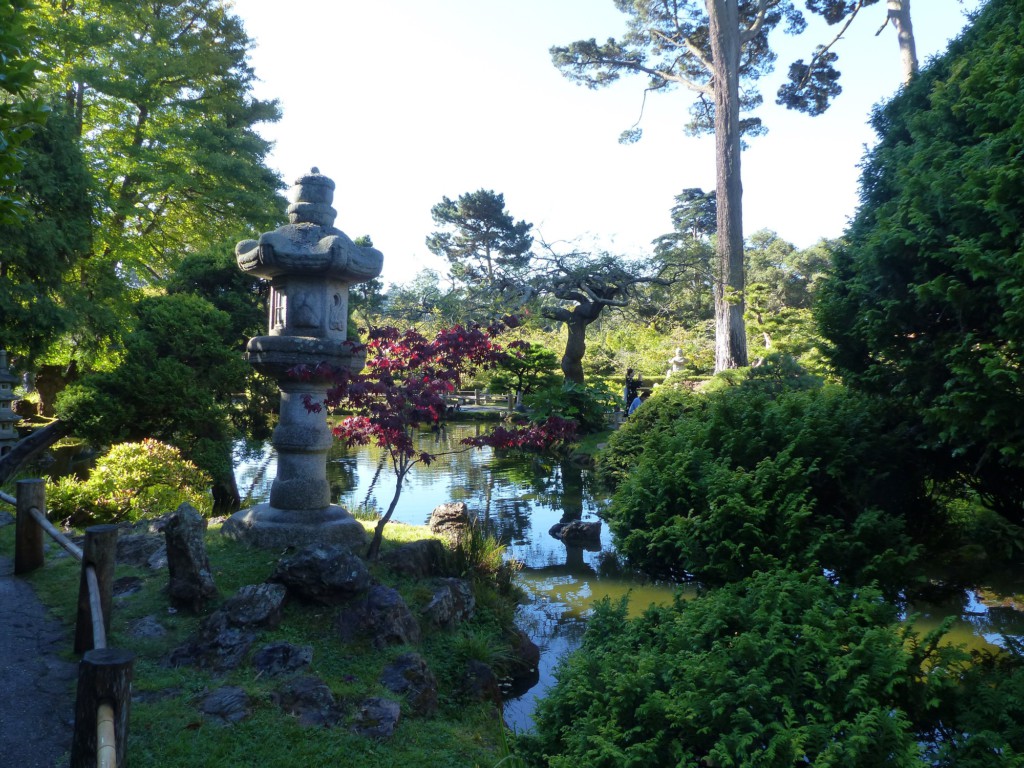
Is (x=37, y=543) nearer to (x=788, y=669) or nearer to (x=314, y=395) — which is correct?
(x=314, y=395)

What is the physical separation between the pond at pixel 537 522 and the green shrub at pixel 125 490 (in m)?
2.67

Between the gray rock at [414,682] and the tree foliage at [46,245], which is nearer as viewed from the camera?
the gray rock at [414,682]

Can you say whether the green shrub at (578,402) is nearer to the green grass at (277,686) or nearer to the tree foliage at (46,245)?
the tree foliage at (46,245)

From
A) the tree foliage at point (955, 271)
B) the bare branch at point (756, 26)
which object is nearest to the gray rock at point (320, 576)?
the tree foliage at point (955, 271)

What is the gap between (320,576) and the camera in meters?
5.09

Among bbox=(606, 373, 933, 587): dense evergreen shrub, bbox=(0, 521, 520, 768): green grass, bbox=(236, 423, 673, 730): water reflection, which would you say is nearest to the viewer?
bbox=(0, 521, 520, 768): green grass

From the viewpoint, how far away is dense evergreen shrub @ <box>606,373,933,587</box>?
12.5 ft

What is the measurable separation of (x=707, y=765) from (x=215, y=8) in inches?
832

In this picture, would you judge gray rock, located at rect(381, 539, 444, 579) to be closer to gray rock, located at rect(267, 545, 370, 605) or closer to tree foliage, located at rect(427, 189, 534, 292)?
gray rock, located at rect(267, 545, 370, 605)

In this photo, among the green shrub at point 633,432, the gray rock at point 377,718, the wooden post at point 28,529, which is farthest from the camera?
the green shrub at point 633,432

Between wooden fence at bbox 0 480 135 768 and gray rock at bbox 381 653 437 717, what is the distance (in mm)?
1784

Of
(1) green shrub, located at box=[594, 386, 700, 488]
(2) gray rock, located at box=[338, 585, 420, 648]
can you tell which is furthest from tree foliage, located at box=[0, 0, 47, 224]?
(1) green shrub, located at box=[594, 386, 700, 488]

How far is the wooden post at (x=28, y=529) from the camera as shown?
5.80 meters

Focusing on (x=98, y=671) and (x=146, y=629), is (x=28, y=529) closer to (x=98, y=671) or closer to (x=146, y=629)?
(x=146, y=629)
